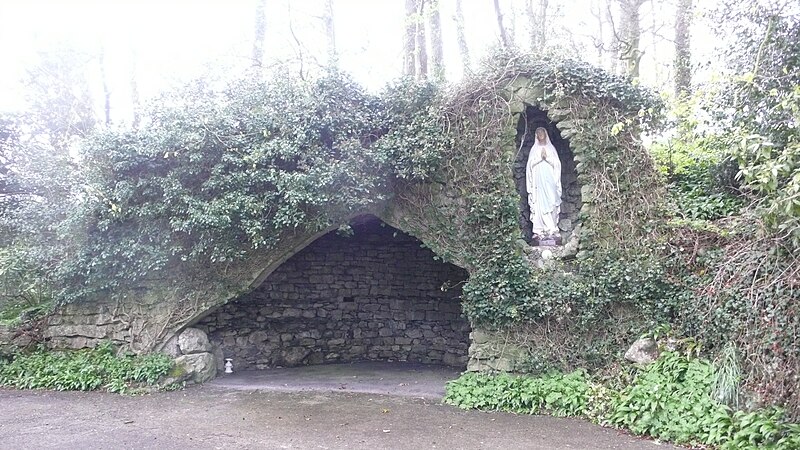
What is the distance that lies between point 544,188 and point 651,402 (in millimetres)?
2841

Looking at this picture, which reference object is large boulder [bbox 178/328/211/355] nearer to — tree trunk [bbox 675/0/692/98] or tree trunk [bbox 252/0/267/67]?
tree trunk [bbox 252/0/267/67]

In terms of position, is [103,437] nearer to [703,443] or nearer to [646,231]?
[703,443]

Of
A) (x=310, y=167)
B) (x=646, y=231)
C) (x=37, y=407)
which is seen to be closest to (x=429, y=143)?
(x=310, y=167)

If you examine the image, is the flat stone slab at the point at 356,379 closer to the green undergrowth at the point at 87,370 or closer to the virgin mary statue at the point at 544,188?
the green undergrowth at the point at 87,370

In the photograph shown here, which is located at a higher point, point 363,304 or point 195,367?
point 363,304

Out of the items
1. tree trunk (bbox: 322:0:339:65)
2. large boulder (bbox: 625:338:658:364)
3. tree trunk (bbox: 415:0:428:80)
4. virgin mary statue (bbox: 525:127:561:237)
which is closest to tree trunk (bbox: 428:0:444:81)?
tree trunk (bbox: 415:0:428:80)

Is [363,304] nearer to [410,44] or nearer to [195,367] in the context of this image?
[195,367]

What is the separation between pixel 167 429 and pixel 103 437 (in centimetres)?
51

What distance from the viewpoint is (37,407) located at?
568 cm

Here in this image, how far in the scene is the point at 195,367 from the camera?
691cm

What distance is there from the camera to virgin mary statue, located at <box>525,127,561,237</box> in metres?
6.79

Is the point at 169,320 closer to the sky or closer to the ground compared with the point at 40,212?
closer to the ground

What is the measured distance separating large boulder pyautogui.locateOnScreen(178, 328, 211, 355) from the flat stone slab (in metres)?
0.48

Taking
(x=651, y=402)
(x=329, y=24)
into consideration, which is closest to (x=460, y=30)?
(x=329, y=24)
